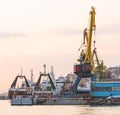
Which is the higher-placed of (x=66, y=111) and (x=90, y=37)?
(x=90, y=37)

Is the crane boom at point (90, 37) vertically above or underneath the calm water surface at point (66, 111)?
above

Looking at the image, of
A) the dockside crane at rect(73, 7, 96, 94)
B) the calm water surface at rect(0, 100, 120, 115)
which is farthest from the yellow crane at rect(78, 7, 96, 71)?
the calm water surface at rect(0, 100, 120, 115)

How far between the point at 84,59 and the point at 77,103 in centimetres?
1268

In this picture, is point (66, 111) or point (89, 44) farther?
point (89, 44)

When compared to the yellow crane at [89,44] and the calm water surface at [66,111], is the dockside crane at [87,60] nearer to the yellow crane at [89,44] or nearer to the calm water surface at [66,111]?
the yellow crane at [89,44]

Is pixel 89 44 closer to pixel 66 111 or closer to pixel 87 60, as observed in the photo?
pixel 87 60

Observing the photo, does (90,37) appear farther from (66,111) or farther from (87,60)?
(66,111)

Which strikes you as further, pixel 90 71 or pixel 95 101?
pixel 90 71

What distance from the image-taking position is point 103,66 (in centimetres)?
14738

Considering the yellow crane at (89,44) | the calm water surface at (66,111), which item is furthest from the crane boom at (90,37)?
the calm water surface at (66,111)

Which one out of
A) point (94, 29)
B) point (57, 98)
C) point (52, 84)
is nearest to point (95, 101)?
point (57, 98)

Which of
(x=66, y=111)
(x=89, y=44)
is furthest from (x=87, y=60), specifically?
(x=66, y=111)

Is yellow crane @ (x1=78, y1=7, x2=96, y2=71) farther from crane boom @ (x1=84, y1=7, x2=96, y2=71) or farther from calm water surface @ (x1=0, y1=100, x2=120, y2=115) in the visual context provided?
calm water surface @ (x1=0, y1=100, x2=120, y2=115)

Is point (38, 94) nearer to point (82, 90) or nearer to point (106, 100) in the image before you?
A: point (82, 90)
